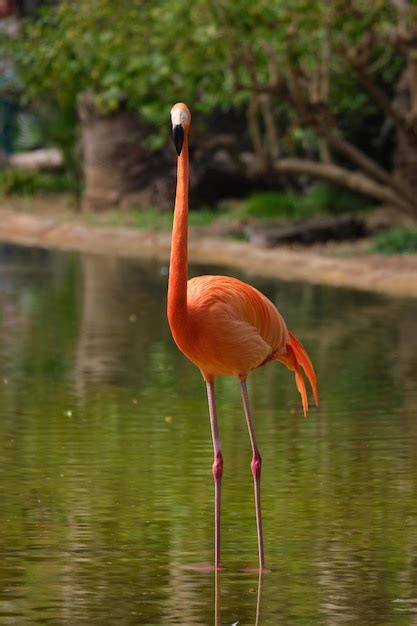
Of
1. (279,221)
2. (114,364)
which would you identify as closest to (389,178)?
(279,221)

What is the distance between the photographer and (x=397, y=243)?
18.6m

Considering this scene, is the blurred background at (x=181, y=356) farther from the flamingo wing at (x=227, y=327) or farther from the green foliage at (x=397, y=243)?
the flamingo wing at (x=227, y=327)

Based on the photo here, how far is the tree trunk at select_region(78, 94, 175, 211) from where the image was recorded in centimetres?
2475

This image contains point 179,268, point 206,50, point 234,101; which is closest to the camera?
point 179,268

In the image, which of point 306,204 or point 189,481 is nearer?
point 189,481

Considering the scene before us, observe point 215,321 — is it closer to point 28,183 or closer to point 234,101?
point 234,101

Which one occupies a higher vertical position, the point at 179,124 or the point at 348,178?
the point at 179,124

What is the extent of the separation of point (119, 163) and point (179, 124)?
18316 mm

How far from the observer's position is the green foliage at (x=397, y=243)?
18578mm

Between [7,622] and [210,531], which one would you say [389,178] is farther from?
[7,622]

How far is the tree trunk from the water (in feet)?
33.9

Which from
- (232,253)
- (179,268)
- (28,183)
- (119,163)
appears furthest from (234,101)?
(179,268)

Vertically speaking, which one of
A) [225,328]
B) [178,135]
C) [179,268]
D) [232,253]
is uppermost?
[178,135]

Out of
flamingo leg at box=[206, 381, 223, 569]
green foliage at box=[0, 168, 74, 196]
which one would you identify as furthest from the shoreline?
flamingo leg at box=[206, 381, 223, 569]
